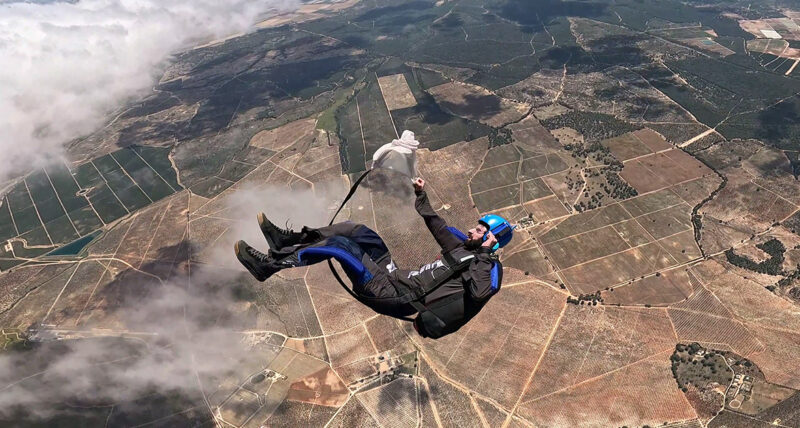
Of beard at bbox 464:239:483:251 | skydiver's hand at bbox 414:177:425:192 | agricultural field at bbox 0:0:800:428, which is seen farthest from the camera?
agricultural field at bbox 0:0:800:428

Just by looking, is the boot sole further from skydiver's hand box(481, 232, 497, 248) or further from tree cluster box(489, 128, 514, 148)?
tree cluster box(489, 128, 514, 148)

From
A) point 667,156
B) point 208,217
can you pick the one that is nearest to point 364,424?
point 208,217

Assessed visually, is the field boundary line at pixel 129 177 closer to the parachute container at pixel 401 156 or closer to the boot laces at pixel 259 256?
the boot laces at pixel 259 256

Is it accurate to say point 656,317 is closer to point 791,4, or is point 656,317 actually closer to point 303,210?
point 303,210

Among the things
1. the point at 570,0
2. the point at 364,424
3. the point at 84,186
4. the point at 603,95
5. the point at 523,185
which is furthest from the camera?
the point at 570,0

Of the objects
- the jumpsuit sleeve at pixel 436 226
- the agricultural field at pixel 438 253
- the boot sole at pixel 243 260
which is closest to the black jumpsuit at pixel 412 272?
the jumpsuit sleeve at pixel 436 226

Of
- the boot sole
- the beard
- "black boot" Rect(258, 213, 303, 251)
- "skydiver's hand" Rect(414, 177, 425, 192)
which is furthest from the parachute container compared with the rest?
the boot sole
